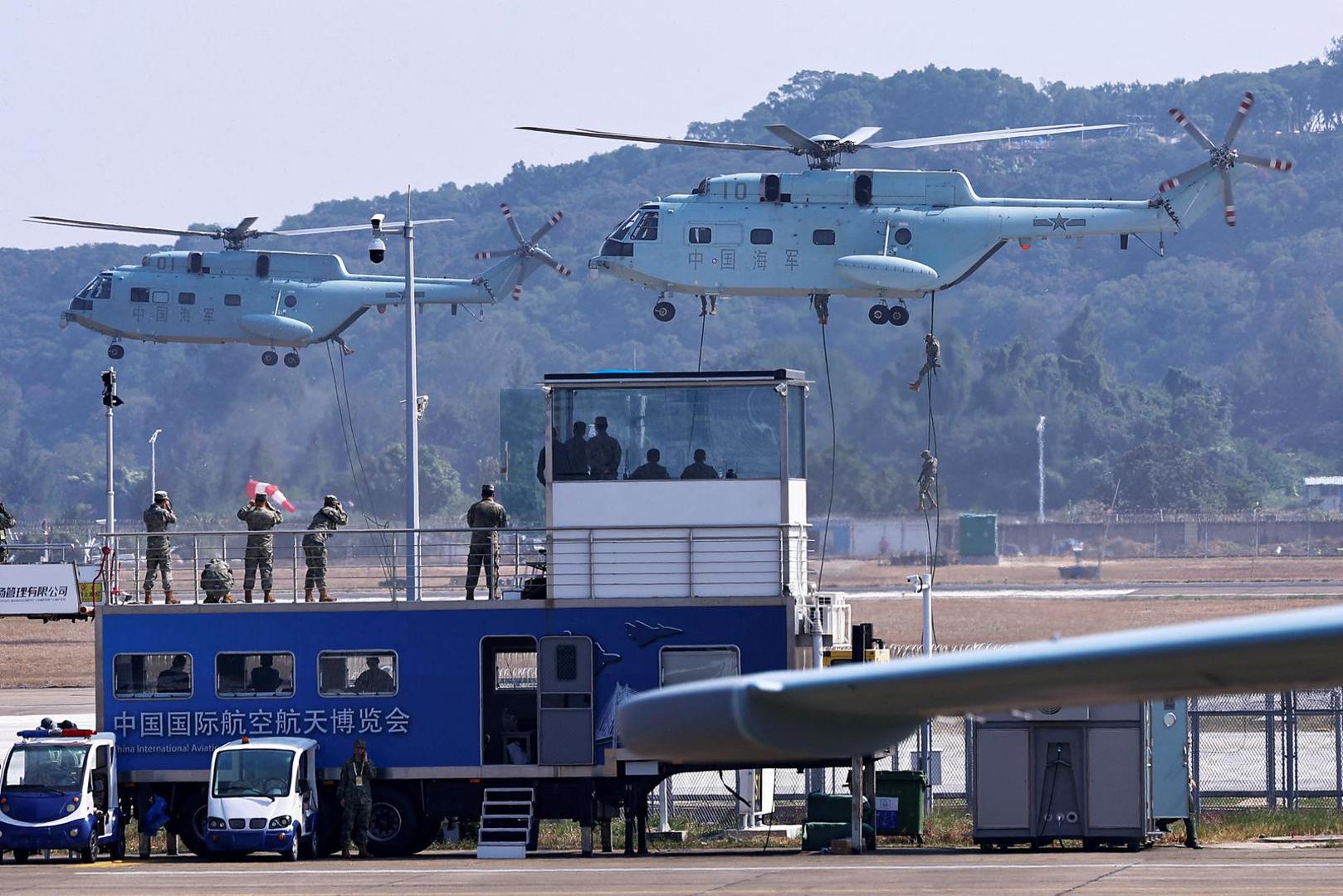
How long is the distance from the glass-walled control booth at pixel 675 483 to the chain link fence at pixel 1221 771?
293 centimetres

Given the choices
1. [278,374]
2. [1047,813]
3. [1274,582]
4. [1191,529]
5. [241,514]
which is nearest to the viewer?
[1047,813]

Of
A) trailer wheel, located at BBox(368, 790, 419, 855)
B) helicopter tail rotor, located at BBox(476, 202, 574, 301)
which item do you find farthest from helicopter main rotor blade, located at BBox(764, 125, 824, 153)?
helicopter tail rotor, located at BBox(476, 202, 574, 301)

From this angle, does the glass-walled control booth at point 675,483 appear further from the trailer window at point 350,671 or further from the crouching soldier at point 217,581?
the crouching soldier at point 217,581

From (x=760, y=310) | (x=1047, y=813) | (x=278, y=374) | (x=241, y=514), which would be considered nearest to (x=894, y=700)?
(x=1047, y=813)

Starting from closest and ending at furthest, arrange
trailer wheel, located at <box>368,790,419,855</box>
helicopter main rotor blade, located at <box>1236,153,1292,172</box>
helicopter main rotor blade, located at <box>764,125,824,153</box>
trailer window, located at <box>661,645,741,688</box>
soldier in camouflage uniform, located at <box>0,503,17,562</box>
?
trailer window, located at <box>661,645,741,688</box>
trailer wheel, located at <box>368,790,419,855</box>
soldier in camouflage uniform, located at <box>0,503,17,562</box>
helicopter main rotor blade, located at <box>764,125,824,153</box>
helicopter main rotor blade, located at <box>1236,153,1292,172</box>

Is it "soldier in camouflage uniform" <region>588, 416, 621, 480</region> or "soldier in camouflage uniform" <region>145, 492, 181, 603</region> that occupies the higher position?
"soldier in camouflage uniform" <region>588, 416, 621, 480</region>

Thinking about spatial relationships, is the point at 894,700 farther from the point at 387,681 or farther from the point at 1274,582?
the point at 1274,582

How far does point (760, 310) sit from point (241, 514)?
169 m

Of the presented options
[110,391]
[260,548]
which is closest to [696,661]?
[260,548]

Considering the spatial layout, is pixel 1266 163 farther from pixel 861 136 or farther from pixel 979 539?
pixel 979 539

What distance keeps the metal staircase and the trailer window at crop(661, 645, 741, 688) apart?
7.83 ft

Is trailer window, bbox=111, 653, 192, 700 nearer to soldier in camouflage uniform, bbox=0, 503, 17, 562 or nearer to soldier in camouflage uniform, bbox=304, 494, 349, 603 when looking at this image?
soldier in camouflage uniform, bbox=304, 494, 349, 603

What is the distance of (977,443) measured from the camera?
512ft

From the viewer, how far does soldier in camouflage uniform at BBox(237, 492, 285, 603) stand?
26250 millimetres
